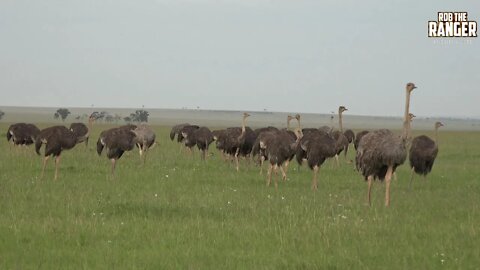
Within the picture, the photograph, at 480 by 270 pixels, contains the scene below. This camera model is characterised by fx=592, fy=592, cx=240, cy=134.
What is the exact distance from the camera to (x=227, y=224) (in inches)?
438

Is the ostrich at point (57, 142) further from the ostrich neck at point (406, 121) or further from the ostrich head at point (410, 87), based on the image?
the ostrich head at point (410, 87)

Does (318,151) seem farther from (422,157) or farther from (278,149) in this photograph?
(422,157)

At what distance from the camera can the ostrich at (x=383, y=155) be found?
13.9 meters

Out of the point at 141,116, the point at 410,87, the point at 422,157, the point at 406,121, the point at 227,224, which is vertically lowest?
the point at 227,224

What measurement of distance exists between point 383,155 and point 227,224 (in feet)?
15.5

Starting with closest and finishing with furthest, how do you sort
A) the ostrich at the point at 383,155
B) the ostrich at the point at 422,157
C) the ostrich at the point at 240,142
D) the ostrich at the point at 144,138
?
1. the ostrich at the point at 383,155
2. the ostrich at the point at 422,157
3. the ostrich at the point at 240,142
4. the ostrich at the point at 144,138

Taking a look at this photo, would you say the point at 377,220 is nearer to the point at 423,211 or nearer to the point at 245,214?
the point at 423,211

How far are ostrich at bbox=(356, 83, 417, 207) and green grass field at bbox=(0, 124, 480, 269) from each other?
2.28 ft

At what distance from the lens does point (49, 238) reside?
32.2 feet

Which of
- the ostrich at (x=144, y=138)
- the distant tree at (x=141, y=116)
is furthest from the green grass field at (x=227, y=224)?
Result: the distant tree at (x=141, y=116)

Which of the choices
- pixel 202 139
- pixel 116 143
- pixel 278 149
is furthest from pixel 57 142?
pixel 202 139

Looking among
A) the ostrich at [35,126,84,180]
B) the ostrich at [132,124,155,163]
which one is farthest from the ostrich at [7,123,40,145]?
the ostrich at [35,126,84,180]

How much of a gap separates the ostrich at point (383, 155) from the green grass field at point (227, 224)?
696 mm

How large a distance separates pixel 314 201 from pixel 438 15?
1256 cm
